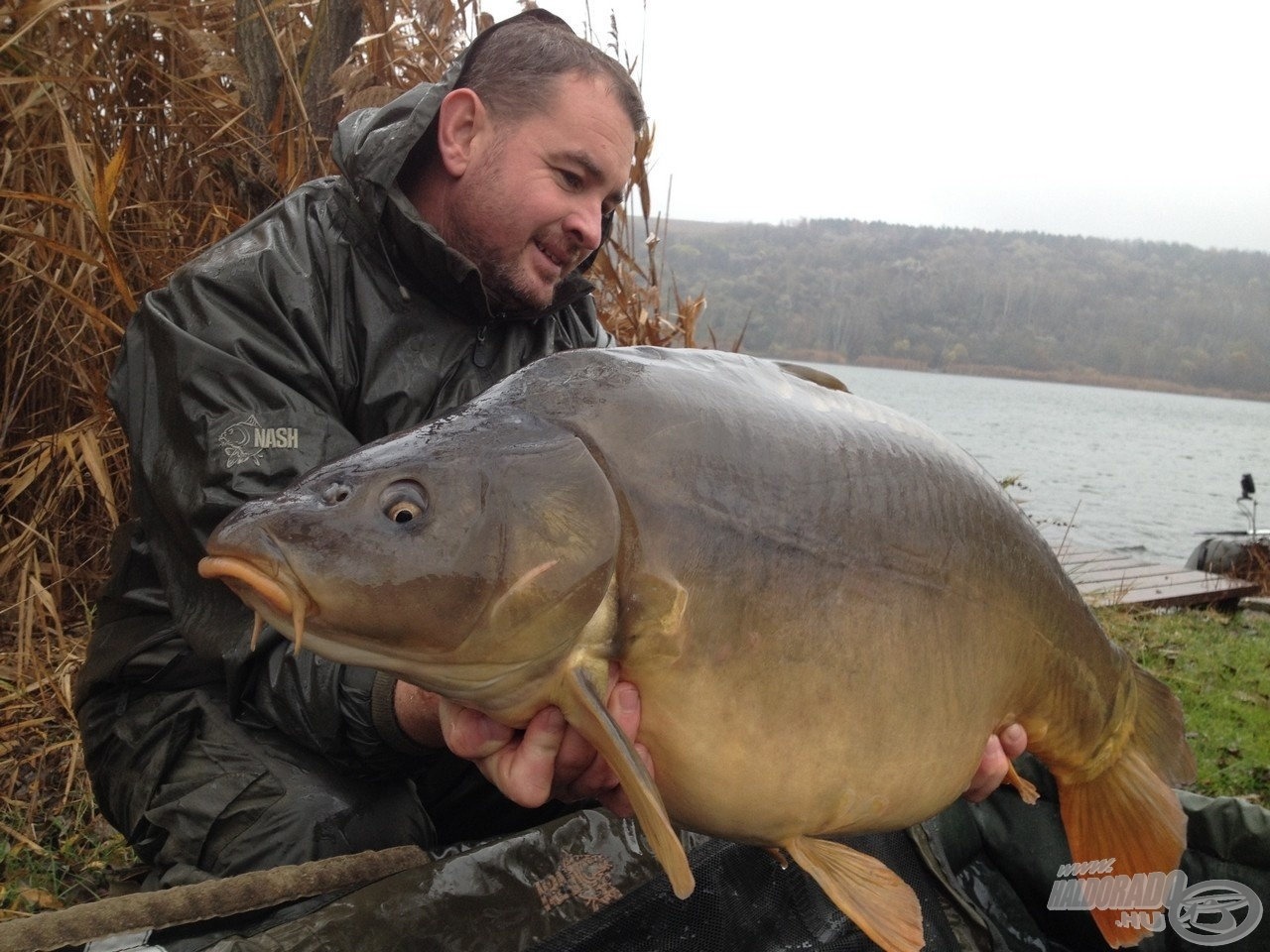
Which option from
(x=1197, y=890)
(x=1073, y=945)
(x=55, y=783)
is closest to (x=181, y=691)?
(x=55, y=783)

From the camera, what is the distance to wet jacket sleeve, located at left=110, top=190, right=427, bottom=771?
67.2 inches

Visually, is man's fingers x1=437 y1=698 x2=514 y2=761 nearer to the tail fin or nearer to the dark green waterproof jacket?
the dark green waterproof jacket

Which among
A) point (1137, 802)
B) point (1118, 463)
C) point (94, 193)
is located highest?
point (94, 193)

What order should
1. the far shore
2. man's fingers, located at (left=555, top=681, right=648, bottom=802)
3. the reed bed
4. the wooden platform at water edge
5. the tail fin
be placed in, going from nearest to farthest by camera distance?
man's fingers, located at (left=555, top=681, right=648, bottom=802), the tail fin, the reed bed, the wooden platform at water edge, the far shore

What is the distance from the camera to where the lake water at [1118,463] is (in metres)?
14.1

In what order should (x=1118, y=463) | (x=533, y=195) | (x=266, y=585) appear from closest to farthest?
(x=266, y=585), (x=533, y=195), (x=1118, y=463)

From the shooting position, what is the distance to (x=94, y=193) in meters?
2.40

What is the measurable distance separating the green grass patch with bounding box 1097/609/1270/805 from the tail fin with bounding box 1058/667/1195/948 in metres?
1.36

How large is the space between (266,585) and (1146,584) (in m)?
6.90

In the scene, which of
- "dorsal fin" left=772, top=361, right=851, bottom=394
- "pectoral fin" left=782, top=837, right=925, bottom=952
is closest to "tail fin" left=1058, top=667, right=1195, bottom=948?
"pectoral fin" left=782, top=837, right=925, bottom=952

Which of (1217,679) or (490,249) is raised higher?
(490,249)

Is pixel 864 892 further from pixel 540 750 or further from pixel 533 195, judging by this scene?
pixel 533 195

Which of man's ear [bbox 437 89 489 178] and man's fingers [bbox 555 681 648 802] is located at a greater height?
man's ear [bbox 437 89 489 178]

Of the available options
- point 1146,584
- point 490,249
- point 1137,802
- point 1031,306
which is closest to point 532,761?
point 1137,802
